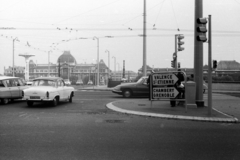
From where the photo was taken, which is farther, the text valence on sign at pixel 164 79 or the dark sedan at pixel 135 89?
the dark sedan at pixel 135 89

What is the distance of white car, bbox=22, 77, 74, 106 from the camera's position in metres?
12.1

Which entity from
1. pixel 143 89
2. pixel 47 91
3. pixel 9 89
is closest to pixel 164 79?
pixel 47 91

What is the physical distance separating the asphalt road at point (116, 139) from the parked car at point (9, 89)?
5.45 m

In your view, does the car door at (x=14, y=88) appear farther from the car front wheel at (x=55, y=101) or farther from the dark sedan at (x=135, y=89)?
the dark sedan at (x=135, y=89)

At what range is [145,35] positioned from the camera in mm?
27266

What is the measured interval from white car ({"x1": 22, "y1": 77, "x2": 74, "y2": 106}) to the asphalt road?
3.64 meters

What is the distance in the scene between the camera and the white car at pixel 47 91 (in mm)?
12102

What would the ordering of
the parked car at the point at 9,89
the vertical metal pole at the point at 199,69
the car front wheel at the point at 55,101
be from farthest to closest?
the parked car at the point at 9,89, the car front wheel at the point at 55,101, the vertical metal pole at the point at 199,69

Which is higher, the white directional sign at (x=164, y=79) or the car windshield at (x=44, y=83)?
the white directional sign at (x=164, y=79)

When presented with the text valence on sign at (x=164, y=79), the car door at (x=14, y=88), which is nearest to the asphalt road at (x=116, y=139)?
the text valence on sign at (x=164, y=79)

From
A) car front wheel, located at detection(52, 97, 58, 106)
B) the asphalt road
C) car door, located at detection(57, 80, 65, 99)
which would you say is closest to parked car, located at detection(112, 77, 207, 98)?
car door, located at detection(57, 80, 65, 99)

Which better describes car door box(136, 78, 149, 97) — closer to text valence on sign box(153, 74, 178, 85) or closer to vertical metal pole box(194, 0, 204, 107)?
vertical metal pole box(194, 0, 204, 107)

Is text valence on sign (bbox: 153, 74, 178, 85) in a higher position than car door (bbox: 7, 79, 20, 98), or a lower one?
higher

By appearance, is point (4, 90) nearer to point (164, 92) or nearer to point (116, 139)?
point (164, 92)
